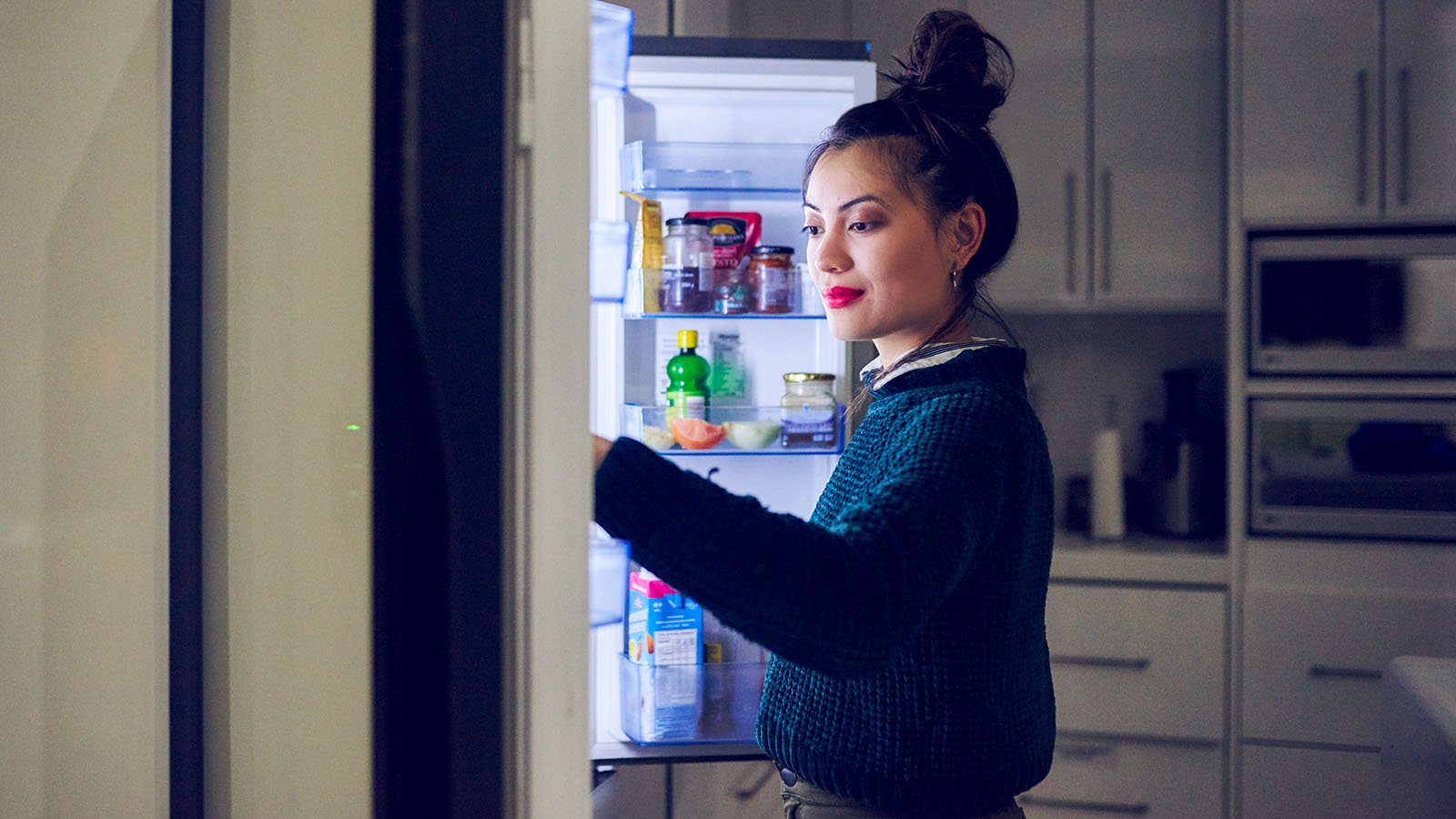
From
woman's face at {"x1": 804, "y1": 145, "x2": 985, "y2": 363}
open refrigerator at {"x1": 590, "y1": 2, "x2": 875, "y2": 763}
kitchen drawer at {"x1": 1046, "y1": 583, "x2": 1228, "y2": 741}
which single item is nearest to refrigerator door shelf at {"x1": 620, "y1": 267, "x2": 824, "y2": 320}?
open refrigerator at {"x1": 590, "y1": 2, "x2": 875, "y2": 763}

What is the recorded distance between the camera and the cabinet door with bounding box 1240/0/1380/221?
222 centimetres

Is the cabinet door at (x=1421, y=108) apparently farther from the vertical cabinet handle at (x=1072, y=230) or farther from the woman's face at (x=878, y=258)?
the woman's face at (x=878, y=258)

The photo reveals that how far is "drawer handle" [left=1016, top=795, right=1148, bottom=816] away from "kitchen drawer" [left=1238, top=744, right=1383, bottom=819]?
0.22m

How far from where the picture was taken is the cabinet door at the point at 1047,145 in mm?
2504

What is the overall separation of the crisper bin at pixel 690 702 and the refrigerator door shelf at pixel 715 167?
76 cm

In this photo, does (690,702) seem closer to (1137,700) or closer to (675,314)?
(675,314)

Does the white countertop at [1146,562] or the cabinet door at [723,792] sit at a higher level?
the white countertop at [1146,562]

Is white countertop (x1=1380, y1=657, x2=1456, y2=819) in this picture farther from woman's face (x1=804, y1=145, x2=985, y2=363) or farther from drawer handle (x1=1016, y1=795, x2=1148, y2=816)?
drawer handle (x1=1016, y1=795, x2=1148, y2=816)

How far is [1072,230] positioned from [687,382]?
1.41m

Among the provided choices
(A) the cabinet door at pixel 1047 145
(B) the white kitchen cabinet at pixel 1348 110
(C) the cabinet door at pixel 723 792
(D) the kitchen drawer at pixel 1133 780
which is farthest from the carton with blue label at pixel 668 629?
(B) the white kitchen cabinet at pixel 1348 110

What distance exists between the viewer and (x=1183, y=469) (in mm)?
2486

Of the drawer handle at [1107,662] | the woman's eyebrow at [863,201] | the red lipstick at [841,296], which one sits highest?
the woman's eyebrow at [863,201]

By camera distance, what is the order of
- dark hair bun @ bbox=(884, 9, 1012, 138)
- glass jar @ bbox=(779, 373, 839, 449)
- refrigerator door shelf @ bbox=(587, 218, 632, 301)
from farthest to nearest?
1. glass jar @ bbox=(779, 373, 839, 449)
2. refrigerator door shelf @ bbox=(587, 218, 632, 301)
3. dark hair bun @ bbox=(884, 9, 1012, 138)

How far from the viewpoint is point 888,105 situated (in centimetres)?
102
